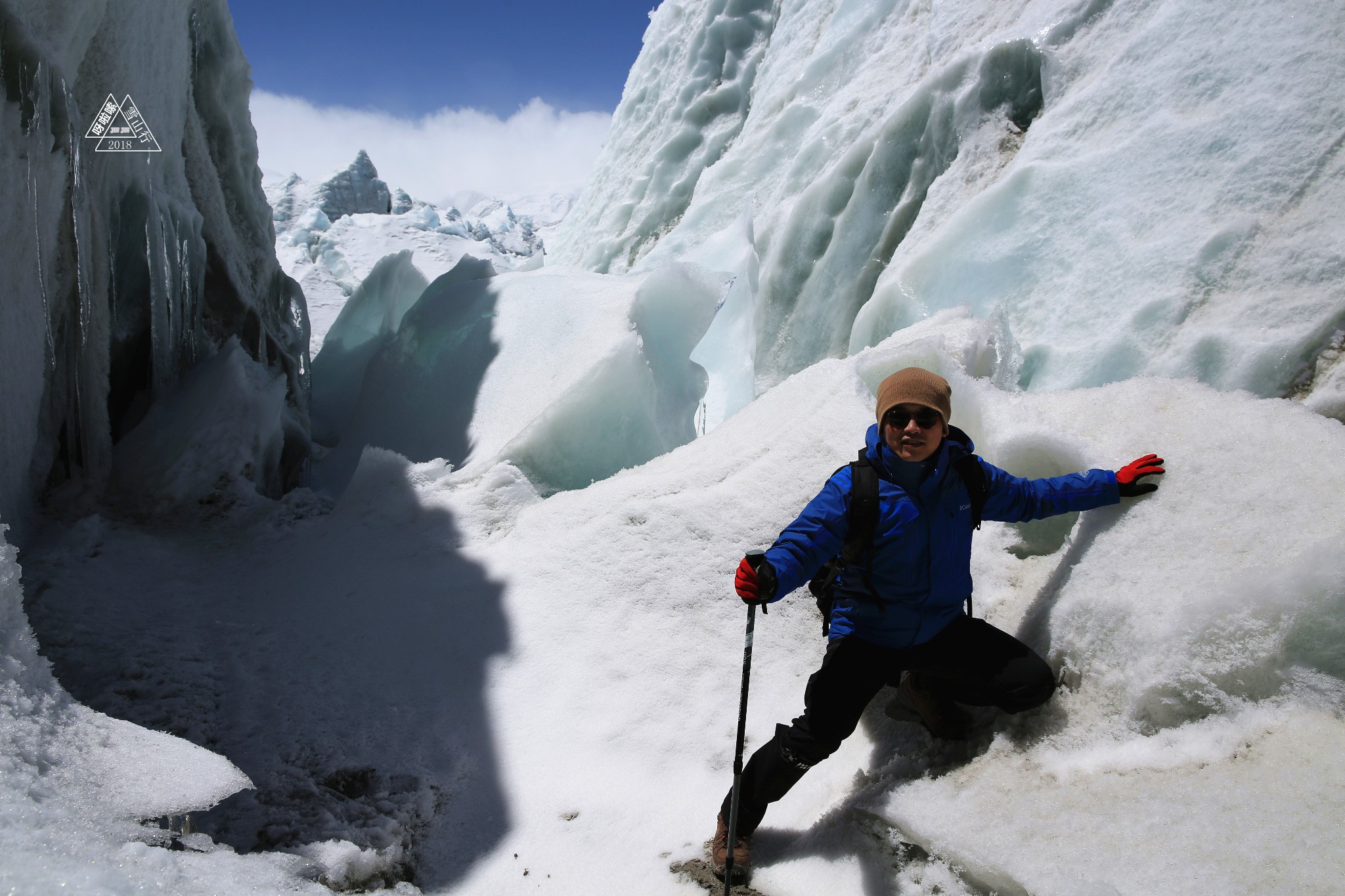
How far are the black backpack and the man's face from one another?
90 millimetres

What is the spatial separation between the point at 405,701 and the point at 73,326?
9.71 ft

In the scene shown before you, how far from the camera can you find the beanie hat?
1.90 metres

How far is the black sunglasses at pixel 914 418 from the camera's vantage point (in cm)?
191

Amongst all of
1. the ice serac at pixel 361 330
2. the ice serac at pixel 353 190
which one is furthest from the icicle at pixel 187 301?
the ice serac at pixel 353 190

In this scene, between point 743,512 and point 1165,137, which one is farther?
point 1165,137

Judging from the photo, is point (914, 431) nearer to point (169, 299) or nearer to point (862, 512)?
point (862, 512)

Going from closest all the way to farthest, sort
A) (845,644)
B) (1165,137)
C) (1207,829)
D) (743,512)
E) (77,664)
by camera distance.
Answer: (1207,829) < (845,644) < (77,664) < (743,512) < (1165,137)

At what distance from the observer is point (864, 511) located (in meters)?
1.88

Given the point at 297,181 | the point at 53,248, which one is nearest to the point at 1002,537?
the point at 53,248

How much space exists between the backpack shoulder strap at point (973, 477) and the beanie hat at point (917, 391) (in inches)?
4.8

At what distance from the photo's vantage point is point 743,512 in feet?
10.4

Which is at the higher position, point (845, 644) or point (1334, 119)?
point (1334, 119)

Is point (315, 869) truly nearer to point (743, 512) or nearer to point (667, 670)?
point (667, 670)

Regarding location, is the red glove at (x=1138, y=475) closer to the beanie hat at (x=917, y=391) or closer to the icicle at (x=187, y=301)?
the beanie hat at (x=917, y=391)
